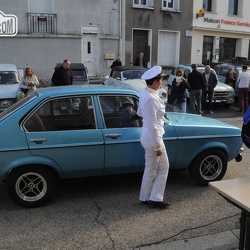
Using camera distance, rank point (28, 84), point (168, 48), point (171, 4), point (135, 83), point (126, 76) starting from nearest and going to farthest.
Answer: point (28, 84)
point (135, 83)
point (126, 76)
point (171, 4)
point (168, 48)

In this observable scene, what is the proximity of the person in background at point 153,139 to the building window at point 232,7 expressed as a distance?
2473 cm

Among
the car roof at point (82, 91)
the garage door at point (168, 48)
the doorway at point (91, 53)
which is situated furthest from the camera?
the garage door at point (168, 48)

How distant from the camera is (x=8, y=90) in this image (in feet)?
32.0

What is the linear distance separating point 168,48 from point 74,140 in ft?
67.2

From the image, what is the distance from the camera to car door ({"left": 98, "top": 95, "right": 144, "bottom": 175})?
4.74 meters


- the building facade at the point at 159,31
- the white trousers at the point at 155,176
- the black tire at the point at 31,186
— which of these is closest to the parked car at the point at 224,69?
the building facade at the point at 159,31

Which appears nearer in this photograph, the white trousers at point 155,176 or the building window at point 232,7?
the white trousers at point 155,176

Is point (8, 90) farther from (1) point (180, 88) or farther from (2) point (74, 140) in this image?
(2) point (74, 140)

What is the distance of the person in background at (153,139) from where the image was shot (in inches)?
168

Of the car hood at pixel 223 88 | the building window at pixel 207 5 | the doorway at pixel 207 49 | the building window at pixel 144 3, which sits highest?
the building window at pixel 207 5

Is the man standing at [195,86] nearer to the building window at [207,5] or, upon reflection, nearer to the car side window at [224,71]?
the car side window at [224,71]

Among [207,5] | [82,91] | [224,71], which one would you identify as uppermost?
[207,5]

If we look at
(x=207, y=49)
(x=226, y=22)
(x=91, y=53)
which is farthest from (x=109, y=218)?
(x=226, y=22)

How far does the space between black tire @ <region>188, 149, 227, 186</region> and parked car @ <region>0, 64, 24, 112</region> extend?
585 cm
